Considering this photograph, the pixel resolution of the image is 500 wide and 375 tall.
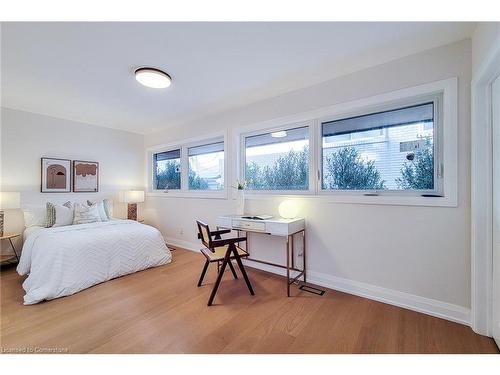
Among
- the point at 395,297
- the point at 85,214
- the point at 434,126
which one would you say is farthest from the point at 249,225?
the point at 85,214

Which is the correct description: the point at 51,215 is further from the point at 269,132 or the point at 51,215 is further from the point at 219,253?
the point at 269,132

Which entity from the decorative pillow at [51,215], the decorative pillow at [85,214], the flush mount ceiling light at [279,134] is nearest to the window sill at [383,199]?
the flush mount ceiling light at [279,134]

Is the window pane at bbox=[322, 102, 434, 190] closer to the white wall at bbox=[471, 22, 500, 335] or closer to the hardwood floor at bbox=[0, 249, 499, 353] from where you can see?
the white wall at bbox=[471, 22, 500, 335]

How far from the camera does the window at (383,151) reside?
2.02 meters

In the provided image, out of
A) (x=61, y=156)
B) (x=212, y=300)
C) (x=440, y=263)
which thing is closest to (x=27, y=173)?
(x=61, y=156)

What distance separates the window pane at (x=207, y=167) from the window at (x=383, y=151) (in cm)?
176

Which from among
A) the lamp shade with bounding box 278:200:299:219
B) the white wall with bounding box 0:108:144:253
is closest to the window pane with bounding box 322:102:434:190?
the lamp shade with bounding box 278:200:299:219

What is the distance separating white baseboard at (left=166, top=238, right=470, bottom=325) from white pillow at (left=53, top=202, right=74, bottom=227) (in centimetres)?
337

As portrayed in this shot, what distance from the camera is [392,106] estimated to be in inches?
85.5

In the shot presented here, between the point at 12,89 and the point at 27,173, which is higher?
the point at 12,89

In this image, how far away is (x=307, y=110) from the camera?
262 cm
